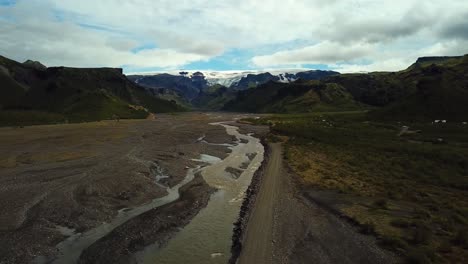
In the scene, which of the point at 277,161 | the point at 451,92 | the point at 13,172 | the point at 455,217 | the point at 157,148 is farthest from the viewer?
the point at 451,92

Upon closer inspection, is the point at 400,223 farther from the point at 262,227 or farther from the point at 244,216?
the point at 244,216

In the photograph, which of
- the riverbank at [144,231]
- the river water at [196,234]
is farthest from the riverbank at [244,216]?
the riverbank at [144,231]

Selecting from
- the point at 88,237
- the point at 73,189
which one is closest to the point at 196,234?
the point at 88,237

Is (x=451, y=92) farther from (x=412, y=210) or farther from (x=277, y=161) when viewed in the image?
(x=412, y=210)

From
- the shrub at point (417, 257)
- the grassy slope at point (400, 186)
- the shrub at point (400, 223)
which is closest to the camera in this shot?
the shrub at point (417, 257)

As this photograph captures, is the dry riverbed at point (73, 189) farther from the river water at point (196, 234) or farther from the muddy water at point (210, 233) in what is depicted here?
the muddy water at point (210, 233)

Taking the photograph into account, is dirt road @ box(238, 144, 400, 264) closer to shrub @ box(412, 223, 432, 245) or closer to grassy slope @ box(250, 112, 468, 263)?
grassy slope @ box(250, 112, 468, 263)

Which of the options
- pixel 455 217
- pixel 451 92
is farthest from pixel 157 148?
pixel 451 92
